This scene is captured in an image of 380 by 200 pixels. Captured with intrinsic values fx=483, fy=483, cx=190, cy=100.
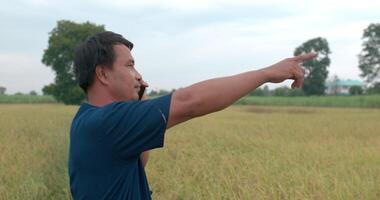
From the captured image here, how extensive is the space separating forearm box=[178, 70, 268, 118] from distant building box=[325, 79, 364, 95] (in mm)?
70193

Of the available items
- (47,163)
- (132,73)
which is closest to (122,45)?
(132,73)

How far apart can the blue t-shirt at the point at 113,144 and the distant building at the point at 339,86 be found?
70.2 m

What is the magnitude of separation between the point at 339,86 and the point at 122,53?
9281 cm

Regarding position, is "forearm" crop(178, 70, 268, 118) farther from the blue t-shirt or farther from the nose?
the nose

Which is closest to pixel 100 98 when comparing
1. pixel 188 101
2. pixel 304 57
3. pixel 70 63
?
pixel 188 101

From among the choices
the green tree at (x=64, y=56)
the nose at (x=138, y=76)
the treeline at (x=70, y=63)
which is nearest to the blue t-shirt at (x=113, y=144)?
the nose at (x=138, y=76)

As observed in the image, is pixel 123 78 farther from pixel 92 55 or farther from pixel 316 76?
pixel 316 76

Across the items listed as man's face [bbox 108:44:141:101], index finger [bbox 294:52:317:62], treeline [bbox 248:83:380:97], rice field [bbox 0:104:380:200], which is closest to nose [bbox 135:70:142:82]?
man's face [bbox 108:44:141:101]

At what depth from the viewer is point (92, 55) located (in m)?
1.40

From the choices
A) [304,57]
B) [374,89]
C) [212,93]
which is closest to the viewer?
[212,93]

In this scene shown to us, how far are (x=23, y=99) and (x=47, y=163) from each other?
166 feet

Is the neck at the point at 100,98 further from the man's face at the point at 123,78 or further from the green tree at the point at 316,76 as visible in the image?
the green tree at the point at 316,76

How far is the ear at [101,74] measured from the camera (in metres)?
1.40

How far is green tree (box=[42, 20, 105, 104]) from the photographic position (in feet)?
→ 144
